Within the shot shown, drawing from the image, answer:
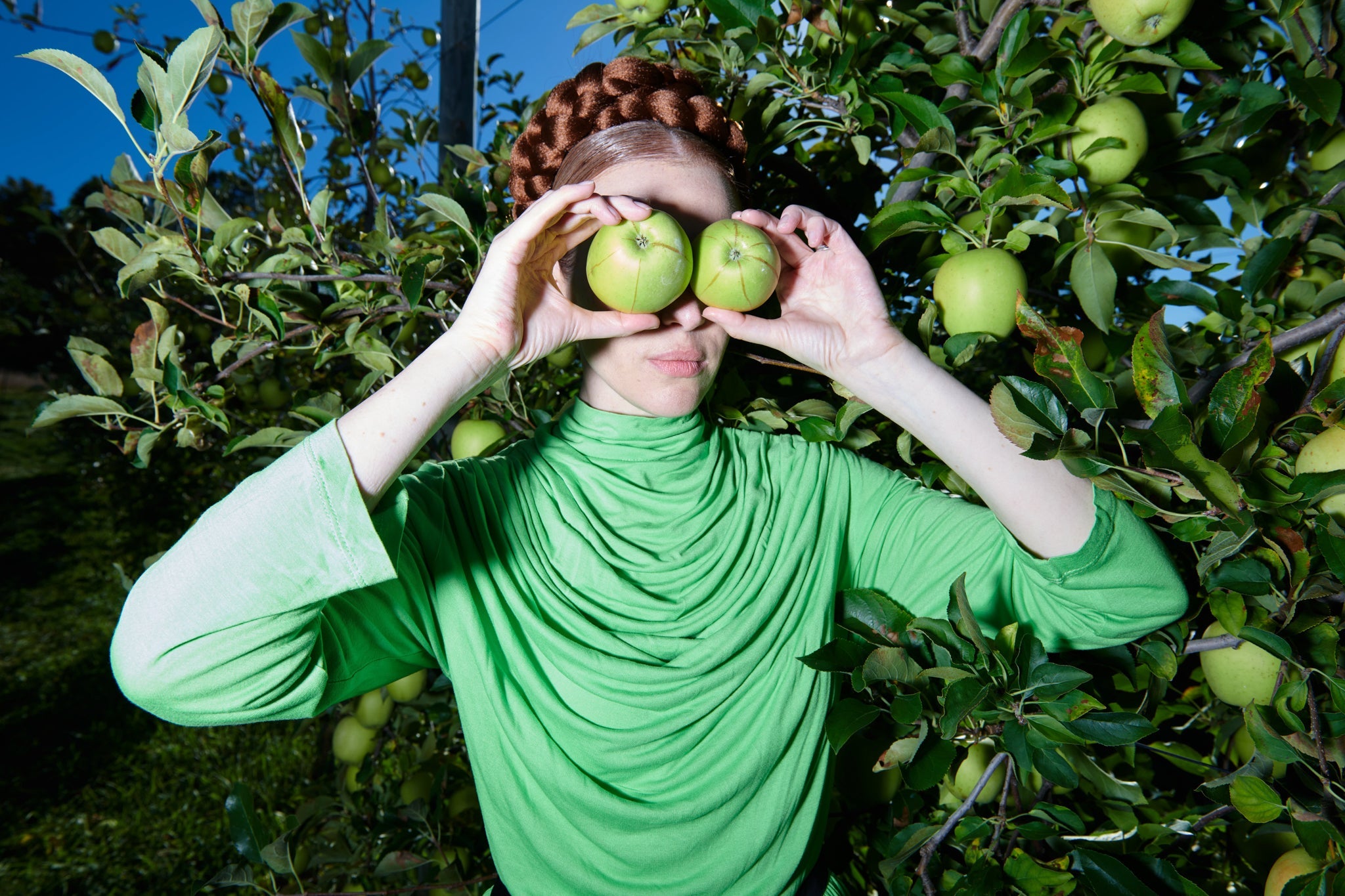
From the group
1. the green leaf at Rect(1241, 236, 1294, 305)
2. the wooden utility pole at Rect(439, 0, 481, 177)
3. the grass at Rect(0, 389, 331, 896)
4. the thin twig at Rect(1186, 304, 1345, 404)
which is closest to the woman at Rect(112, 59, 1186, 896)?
the thin twig at Rect(1186, 304, 1345, 404)

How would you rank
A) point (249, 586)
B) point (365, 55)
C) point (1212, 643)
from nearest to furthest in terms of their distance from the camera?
point (249, 586), point (1212, 643), point (365, 55)

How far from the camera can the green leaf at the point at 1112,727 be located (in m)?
0.84

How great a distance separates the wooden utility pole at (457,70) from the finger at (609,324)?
42.7 inches

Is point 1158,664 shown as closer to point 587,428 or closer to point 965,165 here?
point 965,165

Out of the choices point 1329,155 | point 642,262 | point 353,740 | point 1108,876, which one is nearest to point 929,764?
point 1108,876

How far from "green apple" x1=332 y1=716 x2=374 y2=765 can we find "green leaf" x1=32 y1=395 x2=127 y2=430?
3.24 ft

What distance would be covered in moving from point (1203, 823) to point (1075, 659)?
259 mm

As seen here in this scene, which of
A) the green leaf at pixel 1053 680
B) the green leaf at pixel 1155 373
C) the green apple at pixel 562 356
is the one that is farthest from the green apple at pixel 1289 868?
the green apple at pixel 562 356

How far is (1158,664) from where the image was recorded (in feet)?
3.30

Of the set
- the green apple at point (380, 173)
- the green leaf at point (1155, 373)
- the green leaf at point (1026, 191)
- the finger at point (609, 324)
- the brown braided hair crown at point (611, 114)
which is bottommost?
the green leaf at point (1155, 373)

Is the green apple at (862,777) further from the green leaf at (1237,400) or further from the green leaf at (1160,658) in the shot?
the green leaf at (1237,400)

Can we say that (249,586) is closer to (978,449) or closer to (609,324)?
(609,324)

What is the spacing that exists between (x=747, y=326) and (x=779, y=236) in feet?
0.45

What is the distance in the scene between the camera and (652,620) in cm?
97
